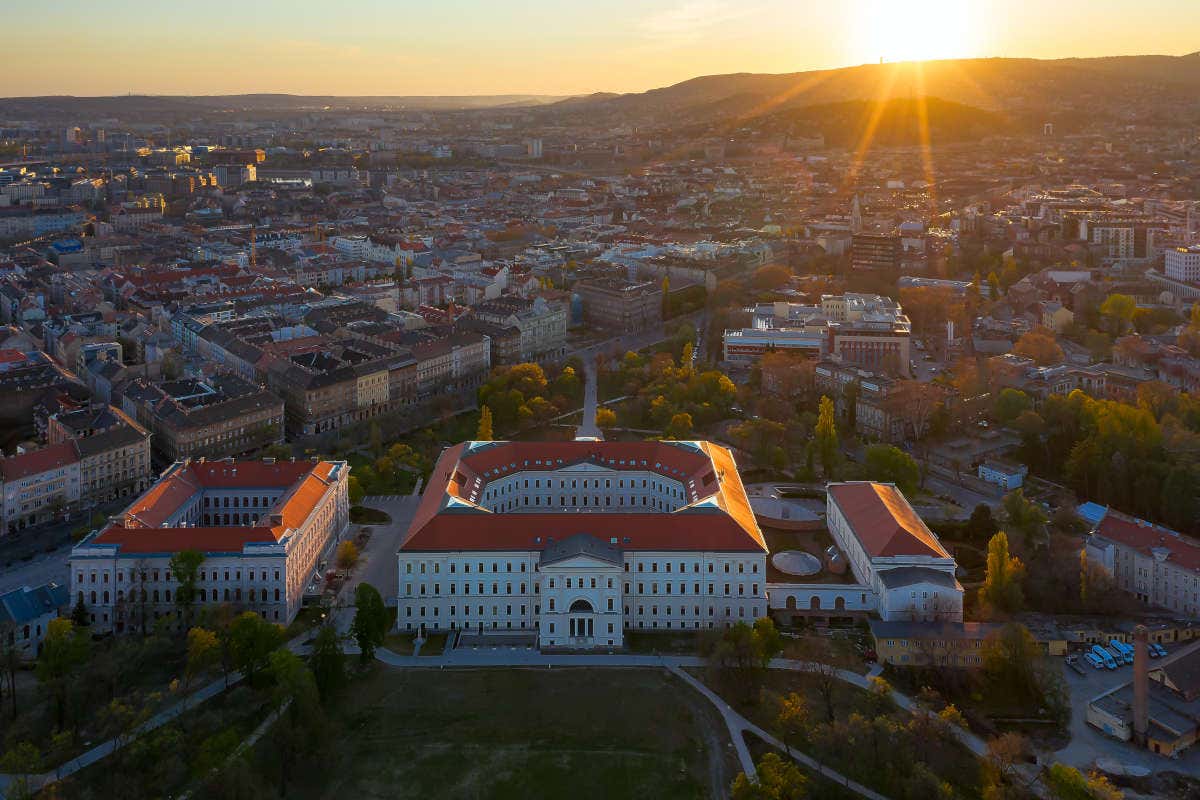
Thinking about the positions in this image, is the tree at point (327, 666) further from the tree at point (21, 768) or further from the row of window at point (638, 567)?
the tree at point (21, 768)

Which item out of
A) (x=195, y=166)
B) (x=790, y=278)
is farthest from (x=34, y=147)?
(x=790, y=278)

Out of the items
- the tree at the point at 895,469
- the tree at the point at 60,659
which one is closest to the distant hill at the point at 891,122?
the tree at the point at 895,469

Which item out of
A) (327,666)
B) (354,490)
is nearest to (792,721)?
(327,666)

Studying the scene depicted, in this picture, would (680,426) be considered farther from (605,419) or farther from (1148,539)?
(1148,539)

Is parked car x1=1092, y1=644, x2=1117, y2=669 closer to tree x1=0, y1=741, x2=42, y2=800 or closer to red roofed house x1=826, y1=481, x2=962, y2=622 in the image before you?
red roofed house x1=826, y1=481, x2=962, y2=622

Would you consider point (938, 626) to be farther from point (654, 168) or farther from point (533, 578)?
point (654, 168)
